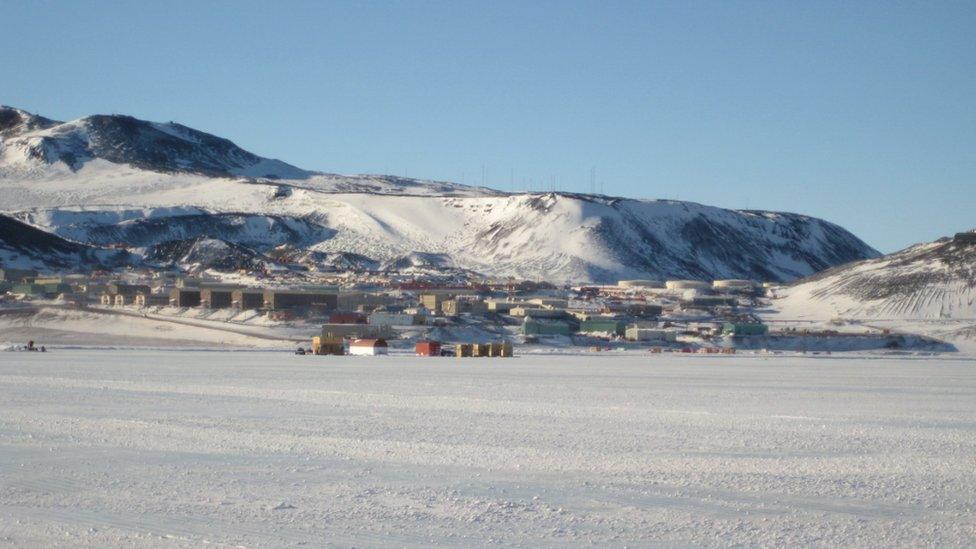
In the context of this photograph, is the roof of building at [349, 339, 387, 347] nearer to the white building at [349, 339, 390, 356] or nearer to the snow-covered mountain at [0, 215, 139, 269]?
the white building at [349, 339, 390, 356]

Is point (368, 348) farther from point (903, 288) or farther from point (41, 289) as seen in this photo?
point (903, 288)

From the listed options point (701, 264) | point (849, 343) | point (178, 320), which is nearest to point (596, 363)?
point (849, 343)

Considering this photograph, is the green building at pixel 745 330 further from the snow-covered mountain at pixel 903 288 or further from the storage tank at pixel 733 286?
the storage tank at pixel 733 286

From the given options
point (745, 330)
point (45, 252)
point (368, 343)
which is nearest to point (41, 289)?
point (45, 252)

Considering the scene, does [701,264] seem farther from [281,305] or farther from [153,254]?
[281,305]

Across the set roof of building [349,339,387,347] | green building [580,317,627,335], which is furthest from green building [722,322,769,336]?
roof of building [349,339,387,347]

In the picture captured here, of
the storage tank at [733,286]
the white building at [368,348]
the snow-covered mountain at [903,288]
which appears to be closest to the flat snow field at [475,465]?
Answer: the white building at [368,348]
